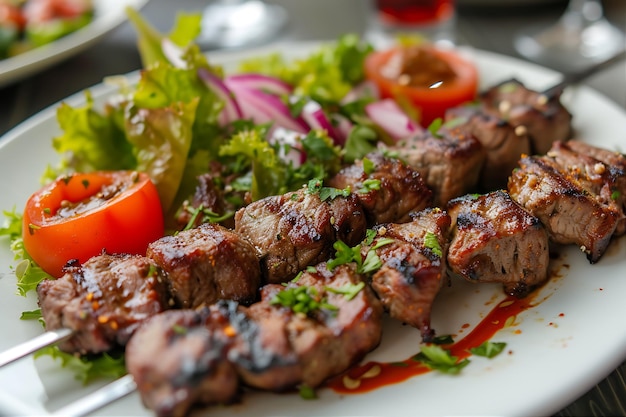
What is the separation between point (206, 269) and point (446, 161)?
1.57m

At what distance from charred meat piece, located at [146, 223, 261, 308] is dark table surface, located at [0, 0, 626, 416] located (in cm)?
360

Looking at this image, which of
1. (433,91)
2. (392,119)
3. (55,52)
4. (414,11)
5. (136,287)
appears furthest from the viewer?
(414,11)

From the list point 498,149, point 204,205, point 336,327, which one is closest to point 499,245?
point 336,327

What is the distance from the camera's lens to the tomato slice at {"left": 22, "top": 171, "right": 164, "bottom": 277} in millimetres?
3449

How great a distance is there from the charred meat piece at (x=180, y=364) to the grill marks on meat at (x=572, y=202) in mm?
1789

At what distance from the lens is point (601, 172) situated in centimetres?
347

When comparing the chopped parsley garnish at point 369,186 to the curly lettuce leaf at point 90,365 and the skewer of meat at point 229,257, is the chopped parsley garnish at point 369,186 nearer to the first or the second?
the skewer of meat at point 229,257

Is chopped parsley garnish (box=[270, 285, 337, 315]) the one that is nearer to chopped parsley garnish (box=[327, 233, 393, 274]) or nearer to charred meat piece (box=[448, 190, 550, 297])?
chopped parsley garnish (box=[327, 233, 393, 274])

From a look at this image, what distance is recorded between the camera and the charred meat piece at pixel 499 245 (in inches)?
122

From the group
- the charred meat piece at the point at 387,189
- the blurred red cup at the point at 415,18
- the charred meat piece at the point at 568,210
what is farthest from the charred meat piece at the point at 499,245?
the blurred red cup at the point at 415,18

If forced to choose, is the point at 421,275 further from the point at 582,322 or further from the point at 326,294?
the point at 582,322

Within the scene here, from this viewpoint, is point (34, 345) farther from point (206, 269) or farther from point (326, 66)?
point (326, 66)

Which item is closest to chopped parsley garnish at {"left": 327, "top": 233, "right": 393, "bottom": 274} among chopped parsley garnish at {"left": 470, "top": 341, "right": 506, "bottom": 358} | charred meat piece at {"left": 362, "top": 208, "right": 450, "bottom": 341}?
charred meat piece at {"left": 362, "top": 208, "right": 450, "bottom": 341}

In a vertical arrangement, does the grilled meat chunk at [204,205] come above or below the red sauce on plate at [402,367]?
above
